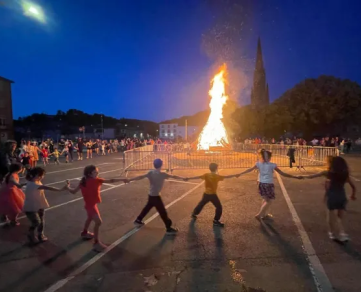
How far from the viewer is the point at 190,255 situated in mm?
4707

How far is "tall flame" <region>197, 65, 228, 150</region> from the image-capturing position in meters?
26.1

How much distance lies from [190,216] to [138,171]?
340 inches

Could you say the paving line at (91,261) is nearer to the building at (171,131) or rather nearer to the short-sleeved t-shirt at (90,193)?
the short-sleeved t-shirt at (90,193)

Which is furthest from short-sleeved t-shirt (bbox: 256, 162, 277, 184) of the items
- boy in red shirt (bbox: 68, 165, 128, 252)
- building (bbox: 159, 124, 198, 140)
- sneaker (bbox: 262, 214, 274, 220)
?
building (bbox: 159, 124, 198, 140)

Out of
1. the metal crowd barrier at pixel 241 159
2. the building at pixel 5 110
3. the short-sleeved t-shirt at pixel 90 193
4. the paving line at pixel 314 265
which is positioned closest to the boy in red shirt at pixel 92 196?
the short-sleeved t-shirt at pixel 90 193

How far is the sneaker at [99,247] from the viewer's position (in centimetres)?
499

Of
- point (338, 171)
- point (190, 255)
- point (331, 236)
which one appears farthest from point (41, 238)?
point (338, 171)

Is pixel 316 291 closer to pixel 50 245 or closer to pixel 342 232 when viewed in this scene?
pixel 342 232

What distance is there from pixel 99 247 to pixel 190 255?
1.55 metres

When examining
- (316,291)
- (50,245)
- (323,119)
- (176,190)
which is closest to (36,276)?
(50,245)

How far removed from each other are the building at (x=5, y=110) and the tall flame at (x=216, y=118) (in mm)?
34461

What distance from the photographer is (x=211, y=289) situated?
3.66 meters

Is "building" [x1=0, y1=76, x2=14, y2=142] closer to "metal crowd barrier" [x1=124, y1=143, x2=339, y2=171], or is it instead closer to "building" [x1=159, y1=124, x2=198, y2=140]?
"metal crowd barrier" [x1=124, y1=143, x2=339, y2=171]

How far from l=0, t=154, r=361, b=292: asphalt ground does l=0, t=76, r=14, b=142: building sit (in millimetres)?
46674
